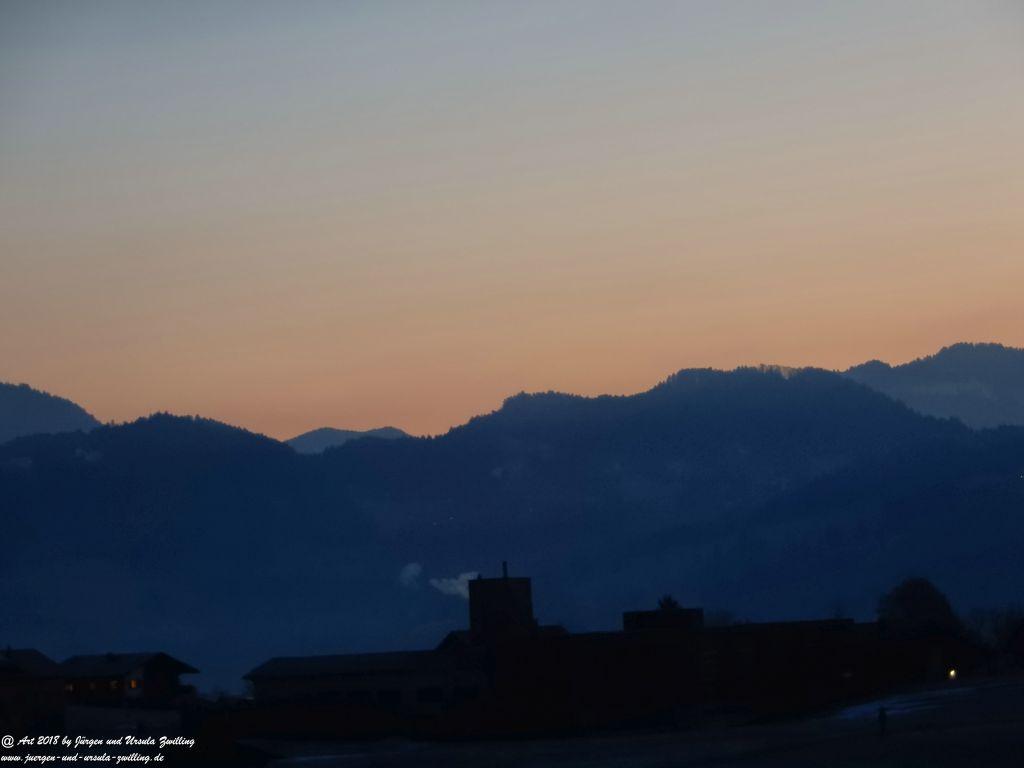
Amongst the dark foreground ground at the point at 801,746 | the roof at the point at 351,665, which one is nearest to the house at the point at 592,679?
the roof at the point at 351,665

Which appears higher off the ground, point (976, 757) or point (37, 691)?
point (37, 691)

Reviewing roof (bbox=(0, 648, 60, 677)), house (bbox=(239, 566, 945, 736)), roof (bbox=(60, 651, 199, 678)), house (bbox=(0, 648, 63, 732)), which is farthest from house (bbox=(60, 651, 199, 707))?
house (bbox=(0, 648, 63, 732))

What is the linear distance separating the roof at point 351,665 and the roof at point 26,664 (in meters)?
17.9

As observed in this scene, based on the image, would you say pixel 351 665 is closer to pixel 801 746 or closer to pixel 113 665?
pixel 113 665

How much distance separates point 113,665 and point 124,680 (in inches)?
107

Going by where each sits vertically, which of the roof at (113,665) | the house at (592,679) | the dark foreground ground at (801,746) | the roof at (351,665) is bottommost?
the dark foreground ground at (801,746)

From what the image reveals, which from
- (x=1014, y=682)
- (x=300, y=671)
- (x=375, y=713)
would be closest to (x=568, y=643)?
(x=375, y=713)

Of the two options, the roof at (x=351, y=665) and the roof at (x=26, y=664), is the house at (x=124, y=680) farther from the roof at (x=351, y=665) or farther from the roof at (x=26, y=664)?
the roof at (x=351, y=665)

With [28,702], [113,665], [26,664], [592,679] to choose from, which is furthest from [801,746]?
[26,664]

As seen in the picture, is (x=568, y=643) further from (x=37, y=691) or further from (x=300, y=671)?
(x=37, y=691)

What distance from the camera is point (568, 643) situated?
423ft

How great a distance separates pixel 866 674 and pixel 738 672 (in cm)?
1251

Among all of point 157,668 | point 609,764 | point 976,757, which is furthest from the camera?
point 157,668

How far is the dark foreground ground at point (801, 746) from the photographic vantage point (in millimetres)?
80500
